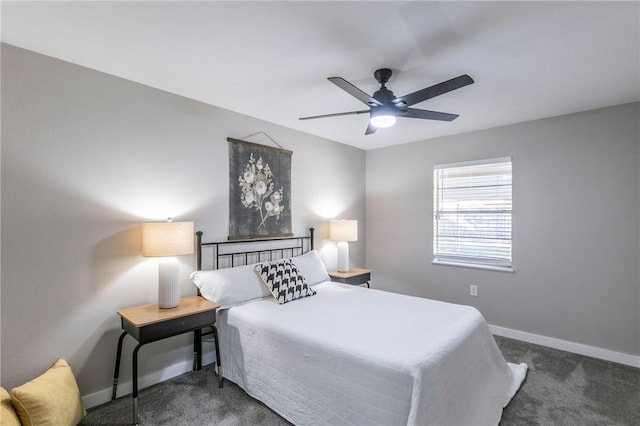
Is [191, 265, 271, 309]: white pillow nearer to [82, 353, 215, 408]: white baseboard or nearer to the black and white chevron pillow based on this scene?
the black and white chevron pillow

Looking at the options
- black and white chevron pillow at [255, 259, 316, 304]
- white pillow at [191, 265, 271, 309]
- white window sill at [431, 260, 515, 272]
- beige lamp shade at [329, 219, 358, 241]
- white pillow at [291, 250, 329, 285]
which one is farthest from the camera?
beige lamp shade at [329, 219, 358, 241]

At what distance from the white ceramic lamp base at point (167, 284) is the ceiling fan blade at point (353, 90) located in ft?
5.97

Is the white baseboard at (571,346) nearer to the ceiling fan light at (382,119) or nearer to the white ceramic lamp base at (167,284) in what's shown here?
the ceiling fan light at (382,119)

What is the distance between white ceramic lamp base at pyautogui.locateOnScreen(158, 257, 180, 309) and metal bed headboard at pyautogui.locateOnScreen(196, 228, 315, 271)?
1.45 feet

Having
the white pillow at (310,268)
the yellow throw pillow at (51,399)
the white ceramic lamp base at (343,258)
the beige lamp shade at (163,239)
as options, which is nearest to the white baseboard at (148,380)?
the yellow throw pillow at (51,399)

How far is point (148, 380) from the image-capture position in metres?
2.52

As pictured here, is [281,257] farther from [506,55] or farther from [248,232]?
[506,55]

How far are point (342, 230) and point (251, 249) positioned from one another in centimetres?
124

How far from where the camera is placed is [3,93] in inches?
76.9

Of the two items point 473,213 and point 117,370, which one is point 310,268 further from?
point 473,213

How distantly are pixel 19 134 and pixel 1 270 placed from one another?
0.87 m

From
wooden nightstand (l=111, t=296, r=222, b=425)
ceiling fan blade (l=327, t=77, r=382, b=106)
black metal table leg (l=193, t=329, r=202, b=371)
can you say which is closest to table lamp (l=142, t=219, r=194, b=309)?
wooden nightstand (l=111, t=296, r=222, b=425)

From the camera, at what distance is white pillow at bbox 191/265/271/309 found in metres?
2.62

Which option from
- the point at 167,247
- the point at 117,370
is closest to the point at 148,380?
the point at 117,370
